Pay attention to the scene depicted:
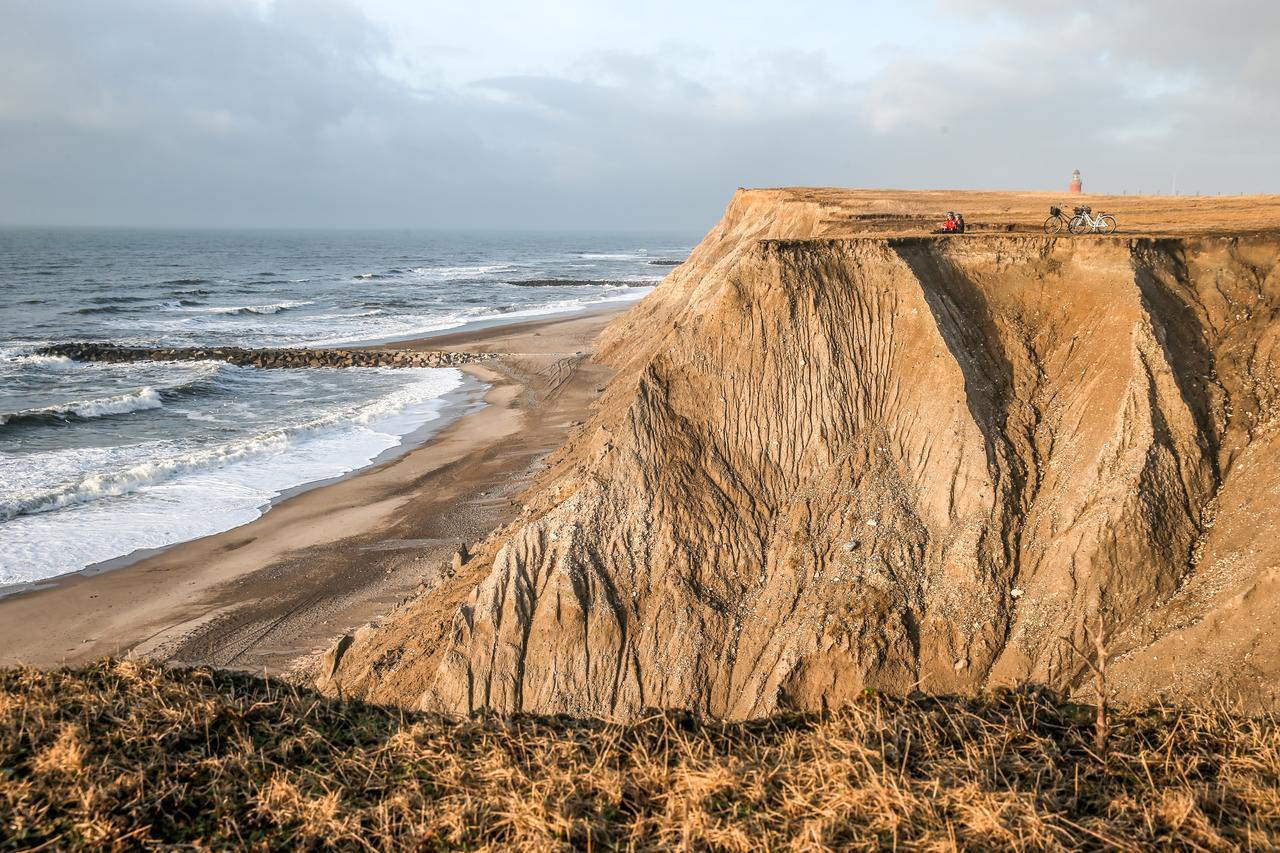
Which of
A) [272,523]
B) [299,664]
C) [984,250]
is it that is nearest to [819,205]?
[984,250]

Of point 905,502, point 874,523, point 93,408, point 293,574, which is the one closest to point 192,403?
point 93,408

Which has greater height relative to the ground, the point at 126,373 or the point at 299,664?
the point at 126,373

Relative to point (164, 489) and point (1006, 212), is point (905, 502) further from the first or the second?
point (164, 489)

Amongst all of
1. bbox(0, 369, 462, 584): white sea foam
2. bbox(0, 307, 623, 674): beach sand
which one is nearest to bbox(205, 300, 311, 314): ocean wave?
bbox(0, 369, 462, 584): white sea foam

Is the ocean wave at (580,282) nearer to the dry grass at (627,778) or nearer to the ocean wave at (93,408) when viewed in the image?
the ocean wave at (93,408)

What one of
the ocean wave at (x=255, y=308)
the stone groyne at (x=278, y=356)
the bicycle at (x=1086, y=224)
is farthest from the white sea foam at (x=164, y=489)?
the ocean wave at (x=255, y=308)

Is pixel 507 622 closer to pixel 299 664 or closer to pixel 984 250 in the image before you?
pixel 299 664
